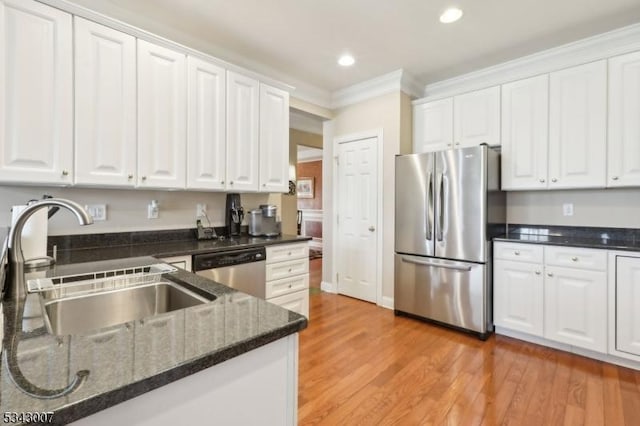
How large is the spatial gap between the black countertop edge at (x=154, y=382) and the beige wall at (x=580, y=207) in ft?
10.7

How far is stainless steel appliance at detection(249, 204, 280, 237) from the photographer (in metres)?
3.05

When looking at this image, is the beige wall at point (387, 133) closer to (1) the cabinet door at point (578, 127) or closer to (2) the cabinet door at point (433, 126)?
(2) the cabinet door at point (433, 126)

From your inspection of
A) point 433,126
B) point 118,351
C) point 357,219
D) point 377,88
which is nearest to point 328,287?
point 357,219

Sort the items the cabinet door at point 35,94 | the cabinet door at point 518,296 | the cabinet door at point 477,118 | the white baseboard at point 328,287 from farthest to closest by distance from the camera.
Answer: the white baseboard at point 328,287 → the cabinet door at point 477,118 → the cabinet door at point 518,296 → the cabinet door at point 35,94

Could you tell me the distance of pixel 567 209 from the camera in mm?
3029

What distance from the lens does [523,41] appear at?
2.84 metres

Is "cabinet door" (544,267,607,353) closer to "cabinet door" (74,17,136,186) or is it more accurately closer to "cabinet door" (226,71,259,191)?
"cabinet door" (226,71,259,191)

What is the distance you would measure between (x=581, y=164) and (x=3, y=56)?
13.6 feet

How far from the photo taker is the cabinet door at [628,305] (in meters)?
2.31

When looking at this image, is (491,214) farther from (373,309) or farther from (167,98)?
(167,98)

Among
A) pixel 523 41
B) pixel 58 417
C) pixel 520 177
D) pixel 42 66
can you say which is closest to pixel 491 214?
pixel 520 177

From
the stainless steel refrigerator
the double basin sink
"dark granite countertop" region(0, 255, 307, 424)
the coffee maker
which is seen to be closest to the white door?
the stainless steel refrigerator

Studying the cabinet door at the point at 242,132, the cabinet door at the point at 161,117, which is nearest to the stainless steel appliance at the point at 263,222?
the cabinet door at the point at 242,132

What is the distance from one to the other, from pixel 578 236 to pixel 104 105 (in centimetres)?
406
